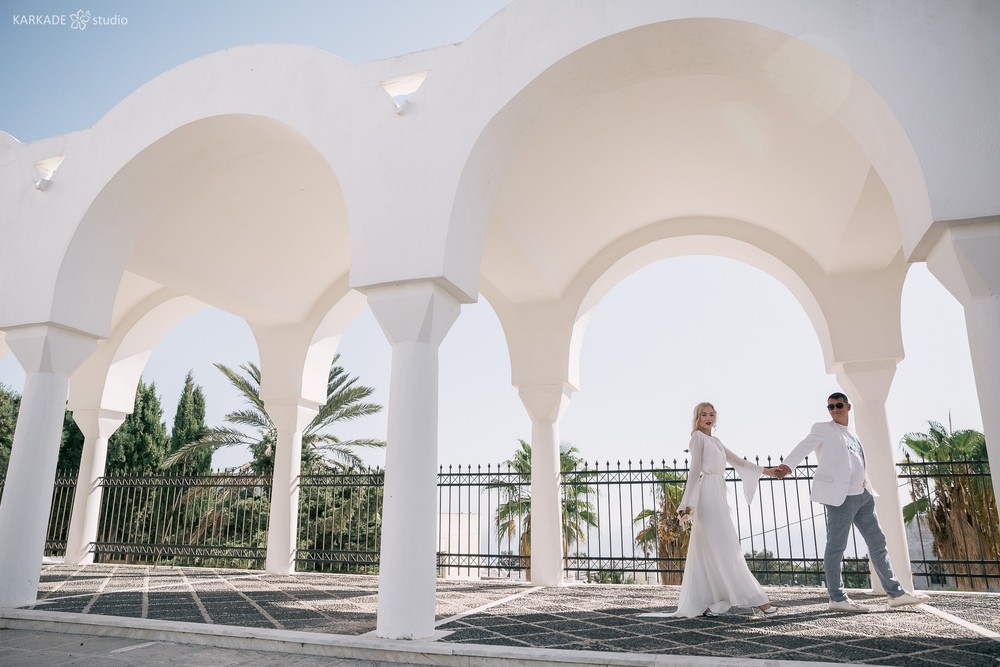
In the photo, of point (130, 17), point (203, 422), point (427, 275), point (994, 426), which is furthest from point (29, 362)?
point (203, 422)

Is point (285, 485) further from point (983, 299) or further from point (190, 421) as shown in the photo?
point (190, 421)

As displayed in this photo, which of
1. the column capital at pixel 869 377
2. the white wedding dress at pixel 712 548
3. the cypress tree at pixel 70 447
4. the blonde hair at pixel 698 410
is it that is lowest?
the white wedding dress at pixel 712 548

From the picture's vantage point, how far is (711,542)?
5.42 meters

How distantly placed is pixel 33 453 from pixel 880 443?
26.8 ft

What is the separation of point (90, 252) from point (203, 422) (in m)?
18.6

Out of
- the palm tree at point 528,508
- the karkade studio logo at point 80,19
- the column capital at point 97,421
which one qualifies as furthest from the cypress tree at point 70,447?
the karkade studio logo at point 80,19

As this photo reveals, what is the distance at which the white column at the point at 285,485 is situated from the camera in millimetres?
9789

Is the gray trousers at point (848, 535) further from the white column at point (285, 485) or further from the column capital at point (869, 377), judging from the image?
the white column at point (285, 485)

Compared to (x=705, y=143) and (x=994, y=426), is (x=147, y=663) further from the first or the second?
(x=705, y=143)

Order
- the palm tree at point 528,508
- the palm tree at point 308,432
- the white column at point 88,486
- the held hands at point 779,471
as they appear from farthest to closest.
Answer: the palm tree at point 308,432, the palm tree at point 528,508, the white column at point 88,486, the held hands at point 779,471

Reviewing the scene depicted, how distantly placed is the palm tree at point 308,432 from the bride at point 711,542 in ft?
45.3

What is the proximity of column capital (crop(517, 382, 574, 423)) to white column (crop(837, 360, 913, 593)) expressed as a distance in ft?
10.6

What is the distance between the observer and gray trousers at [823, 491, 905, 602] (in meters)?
5.57

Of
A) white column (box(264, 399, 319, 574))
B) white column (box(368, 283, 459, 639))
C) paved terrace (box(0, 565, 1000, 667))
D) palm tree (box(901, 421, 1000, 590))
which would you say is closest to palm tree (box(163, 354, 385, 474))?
white column (box(264, 399, 319, 574))
